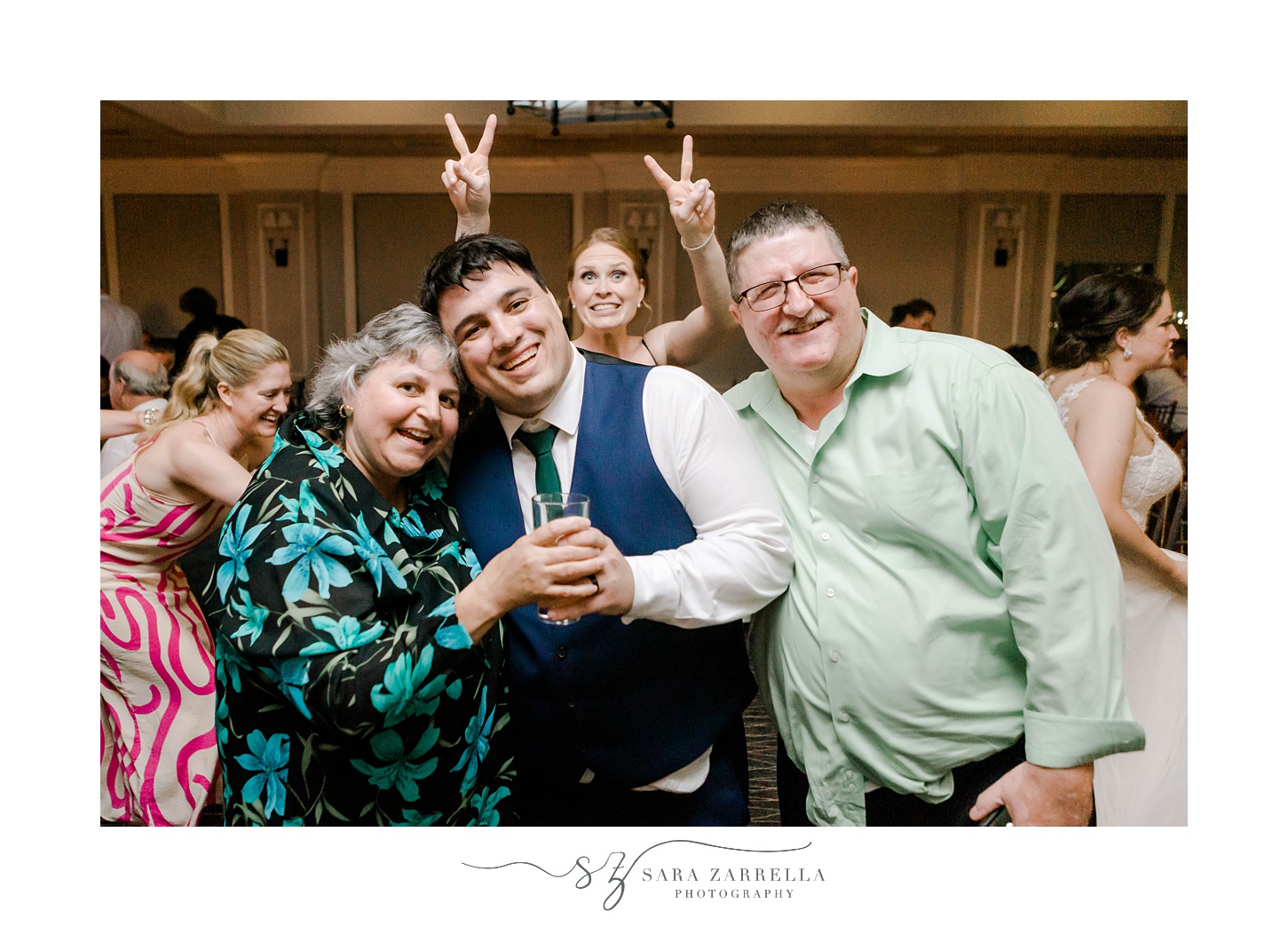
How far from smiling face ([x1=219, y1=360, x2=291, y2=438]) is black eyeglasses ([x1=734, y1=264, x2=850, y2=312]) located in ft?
4.13

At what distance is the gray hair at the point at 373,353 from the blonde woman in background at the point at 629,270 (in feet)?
1.20

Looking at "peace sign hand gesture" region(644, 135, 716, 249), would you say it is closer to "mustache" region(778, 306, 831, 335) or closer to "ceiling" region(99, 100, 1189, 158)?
"ceiling" region(99, 100, 1189, 158)

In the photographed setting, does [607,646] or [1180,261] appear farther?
[1180,261]

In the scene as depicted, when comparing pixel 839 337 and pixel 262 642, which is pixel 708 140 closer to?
pixel 839 337

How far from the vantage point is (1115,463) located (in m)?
1.73

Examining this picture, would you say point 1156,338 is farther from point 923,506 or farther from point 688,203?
point 688,203

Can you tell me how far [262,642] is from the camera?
132cm

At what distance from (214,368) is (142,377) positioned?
17 centimetres

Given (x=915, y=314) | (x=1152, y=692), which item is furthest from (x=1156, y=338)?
(x=1152, y=692)

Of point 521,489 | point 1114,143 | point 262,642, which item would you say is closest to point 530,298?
point 521,489

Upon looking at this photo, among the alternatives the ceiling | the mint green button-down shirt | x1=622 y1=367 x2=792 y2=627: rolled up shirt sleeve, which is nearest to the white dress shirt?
x1=622 y1=367 x2=792 y2=627: rolled up shirt sleeve

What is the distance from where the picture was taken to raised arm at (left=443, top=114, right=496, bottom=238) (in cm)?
173

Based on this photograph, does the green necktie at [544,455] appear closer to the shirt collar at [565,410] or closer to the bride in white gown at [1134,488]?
the shirt collar at [565,410]

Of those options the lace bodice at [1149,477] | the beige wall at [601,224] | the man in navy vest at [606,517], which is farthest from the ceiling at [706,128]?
the lace bodice at [1149,477]
